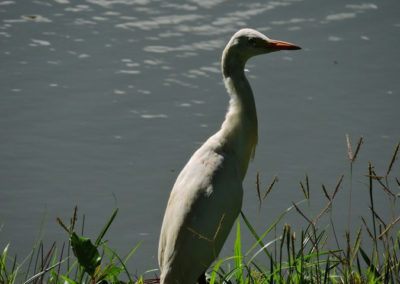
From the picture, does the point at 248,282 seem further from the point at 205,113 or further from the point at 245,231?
the point at 205,113

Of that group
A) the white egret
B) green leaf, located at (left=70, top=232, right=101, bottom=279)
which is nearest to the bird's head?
the white egret

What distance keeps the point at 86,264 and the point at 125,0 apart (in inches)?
244

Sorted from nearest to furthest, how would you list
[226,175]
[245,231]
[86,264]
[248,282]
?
[86,264], [248,282], [226,175], [245,231]

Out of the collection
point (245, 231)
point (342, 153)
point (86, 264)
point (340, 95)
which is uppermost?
Answer: point (86, 264)

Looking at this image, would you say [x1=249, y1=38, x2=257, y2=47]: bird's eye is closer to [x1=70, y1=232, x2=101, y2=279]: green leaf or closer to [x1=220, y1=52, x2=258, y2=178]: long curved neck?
[x1=220, y1=52, x2=258, y2=178]: long curved neck

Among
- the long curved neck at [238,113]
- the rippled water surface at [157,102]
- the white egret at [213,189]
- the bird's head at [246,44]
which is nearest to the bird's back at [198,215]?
the white egret at [213,189]

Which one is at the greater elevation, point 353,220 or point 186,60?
point 186,60

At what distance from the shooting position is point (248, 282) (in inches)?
119

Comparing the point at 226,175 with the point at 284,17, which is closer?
the point at 226,175

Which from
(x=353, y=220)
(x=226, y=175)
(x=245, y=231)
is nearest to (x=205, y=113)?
(x=245, y=231)

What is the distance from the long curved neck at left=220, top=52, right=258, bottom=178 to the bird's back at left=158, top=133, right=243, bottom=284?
0.79 feet

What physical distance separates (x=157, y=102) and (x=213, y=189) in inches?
156

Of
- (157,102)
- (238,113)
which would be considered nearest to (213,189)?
(238,113)

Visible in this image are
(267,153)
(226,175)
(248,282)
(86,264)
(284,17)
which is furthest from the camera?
(284,17)
